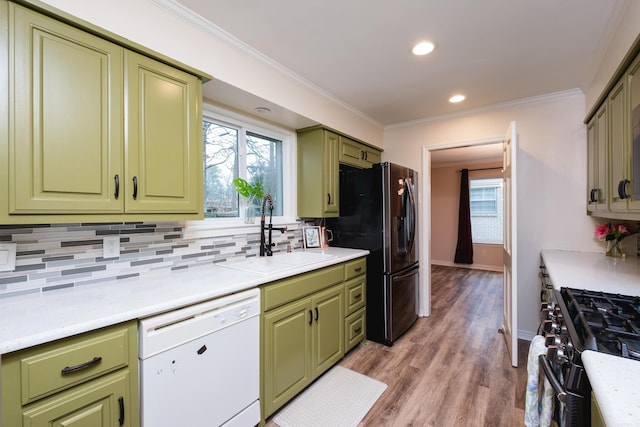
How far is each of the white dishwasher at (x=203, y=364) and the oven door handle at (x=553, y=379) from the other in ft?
4.30

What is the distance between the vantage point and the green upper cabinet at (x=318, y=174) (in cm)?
276

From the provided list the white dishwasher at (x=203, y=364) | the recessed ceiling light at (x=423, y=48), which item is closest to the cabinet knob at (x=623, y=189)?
the recessed ceiling light at (x=423, y=48)

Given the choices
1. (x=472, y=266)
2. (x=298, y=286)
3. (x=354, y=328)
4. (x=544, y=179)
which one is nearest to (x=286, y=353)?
(x=298, y=286)

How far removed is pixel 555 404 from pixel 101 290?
6.54 feet

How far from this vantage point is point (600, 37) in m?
1.83

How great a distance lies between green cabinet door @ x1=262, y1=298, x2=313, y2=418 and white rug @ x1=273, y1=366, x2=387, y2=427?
0.27 feet

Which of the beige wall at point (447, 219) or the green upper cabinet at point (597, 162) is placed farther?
the beige wall at point (447, 219)

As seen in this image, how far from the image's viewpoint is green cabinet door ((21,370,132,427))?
93 centimetres

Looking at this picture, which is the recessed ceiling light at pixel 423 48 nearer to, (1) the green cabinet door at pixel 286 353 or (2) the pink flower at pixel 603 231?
(1) the green cabinet door at pixel 286 353

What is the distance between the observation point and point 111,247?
5.16 feet

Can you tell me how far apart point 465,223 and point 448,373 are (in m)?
4.61

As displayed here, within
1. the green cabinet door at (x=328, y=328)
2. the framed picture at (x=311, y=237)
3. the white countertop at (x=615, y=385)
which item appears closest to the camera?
the white countertop at (x=615, y=385)

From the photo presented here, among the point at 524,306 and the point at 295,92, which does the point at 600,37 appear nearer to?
the point at 295,92

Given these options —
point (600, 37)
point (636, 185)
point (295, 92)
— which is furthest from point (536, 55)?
point (295, 92)
